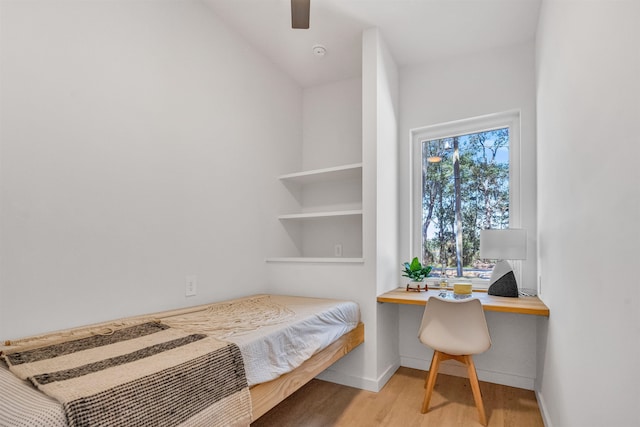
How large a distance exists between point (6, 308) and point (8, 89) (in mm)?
895

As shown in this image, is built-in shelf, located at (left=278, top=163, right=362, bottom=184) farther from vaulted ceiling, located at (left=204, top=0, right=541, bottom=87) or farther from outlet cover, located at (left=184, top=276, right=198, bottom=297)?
outlet cover, located at (left=184, top=276, right=198, bottom=297)

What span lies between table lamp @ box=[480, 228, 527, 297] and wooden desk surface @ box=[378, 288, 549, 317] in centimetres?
8

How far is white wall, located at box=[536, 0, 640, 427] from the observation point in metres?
0.78

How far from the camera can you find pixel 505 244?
7.77 feet

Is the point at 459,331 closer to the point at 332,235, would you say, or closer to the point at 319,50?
the point at 332,235

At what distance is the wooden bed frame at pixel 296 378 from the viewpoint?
1.39m

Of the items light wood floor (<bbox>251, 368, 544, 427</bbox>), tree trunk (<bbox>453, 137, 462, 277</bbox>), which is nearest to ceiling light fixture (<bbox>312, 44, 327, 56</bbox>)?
tree trunk (<bbox>453, 137, 462, 277</bbox>)

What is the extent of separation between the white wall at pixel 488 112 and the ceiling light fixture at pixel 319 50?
80 centimetres

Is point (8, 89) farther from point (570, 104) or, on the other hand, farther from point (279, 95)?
point (570, 104)

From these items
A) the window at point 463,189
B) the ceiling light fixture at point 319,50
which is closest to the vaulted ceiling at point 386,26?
the ceiling light fixture at point 319,50

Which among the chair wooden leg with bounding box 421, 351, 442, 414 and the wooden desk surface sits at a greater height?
the wooden desk surface

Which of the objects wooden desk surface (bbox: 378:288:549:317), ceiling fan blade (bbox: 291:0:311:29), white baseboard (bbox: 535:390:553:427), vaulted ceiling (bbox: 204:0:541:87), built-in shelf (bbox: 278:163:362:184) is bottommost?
white baseboard (bbox: 535:390:553:427)

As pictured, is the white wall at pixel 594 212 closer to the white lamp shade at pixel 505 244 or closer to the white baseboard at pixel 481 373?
the white lamp shade at pixel 505 244

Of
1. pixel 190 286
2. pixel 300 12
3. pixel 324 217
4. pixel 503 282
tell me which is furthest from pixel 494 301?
pixel 300 12
